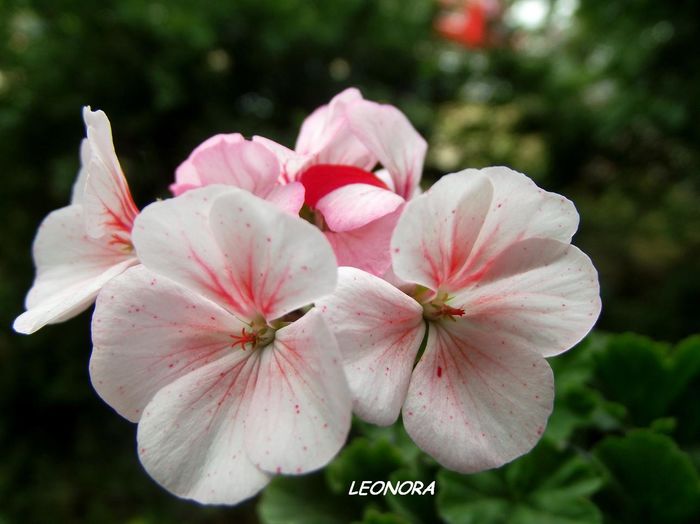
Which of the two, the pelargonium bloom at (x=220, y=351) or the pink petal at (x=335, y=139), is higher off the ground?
the pink petal at (x=335, y=139)

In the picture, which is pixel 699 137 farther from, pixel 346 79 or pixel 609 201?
pixel 346 79

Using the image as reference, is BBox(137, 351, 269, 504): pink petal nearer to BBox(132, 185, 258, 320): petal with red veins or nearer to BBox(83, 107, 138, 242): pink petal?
BBox(132, 185, 258, 320): petal with red veins

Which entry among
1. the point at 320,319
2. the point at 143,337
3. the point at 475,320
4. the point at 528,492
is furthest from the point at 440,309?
the point at 528,492

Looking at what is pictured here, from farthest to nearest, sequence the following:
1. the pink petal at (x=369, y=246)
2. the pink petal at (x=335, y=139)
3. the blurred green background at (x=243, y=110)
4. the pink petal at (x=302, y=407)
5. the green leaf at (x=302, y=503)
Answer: the blurred green background at (x=243, y=110) < the green leaf at (x=302, y=503) < the pink petal at (x=335, y=139) < the pink petal at (x=369, y=246) < the pink petal at (x=302, y=407)

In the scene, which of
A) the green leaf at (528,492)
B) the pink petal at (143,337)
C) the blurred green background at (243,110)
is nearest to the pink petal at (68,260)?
the pink petal at (143,337)

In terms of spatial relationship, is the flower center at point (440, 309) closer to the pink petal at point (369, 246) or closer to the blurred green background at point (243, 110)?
the pink petal at point (369, 246)

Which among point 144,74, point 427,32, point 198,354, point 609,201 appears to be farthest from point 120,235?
point 609,201
